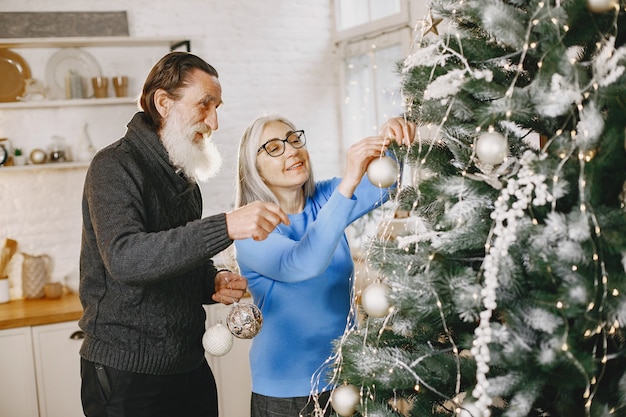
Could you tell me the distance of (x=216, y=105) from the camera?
2166 millimetres

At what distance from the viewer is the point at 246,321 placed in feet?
6.53

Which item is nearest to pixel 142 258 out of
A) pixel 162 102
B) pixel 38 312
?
pixel 162 102

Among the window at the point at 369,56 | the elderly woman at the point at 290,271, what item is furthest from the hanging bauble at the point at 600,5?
the window at the point at 369,56

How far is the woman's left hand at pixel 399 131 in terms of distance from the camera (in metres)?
1.45

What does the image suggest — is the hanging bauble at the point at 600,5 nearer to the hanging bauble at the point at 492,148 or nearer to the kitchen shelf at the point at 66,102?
→ the hanging bauble at the point at 492,148

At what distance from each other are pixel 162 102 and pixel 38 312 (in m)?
2.05

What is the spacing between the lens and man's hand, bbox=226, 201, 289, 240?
5.36ft

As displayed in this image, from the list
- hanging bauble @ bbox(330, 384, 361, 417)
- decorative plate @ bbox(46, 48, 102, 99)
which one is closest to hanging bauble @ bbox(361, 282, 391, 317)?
hanging bauble @ bbox(330, 384, 361, 417)

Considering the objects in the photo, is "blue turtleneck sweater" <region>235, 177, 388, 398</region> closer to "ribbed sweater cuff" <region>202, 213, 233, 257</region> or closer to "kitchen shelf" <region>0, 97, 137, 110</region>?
"ribbed sweater cuff" <region>202, 213, 233, 257</region>

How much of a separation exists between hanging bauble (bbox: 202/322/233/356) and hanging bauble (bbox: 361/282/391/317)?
0.83 meters

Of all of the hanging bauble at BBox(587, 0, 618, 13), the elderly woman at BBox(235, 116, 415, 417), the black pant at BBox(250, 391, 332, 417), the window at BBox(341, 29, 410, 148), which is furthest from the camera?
the window at BBox(341, 29, 410, 148)

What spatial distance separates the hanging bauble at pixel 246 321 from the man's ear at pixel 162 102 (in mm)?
628

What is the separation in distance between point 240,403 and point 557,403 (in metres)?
3.01

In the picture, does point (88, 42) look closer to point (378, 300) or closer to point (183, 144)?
point (183, 144)
